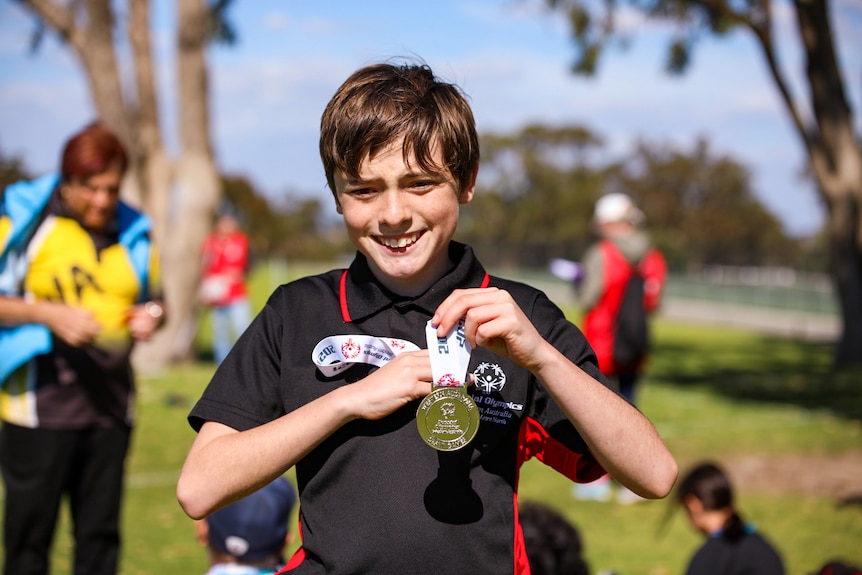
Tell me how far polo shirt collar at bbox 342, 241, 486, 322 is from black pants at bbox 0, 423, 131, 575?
236 centimetres

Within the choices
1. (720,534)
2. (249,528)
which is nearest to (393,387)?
(249,528)

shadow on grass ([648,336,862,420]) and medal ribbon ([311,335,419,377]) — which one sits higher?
medal ribbon ([311,335,419,377])

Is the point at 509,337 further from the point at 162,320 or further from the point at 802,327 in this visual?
the point at 802,327

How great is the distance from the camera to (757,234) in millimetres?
65250

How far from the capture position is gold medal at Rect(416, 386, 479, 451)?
1.65 metres

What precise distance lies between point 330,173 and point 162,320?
8.05ft

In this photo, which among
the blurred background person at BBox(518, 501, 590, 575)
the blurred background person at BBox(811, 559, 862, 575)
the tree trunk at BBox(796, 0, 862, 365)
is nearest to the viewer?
the blurred background person at BBox(811, 559, 862, 575)

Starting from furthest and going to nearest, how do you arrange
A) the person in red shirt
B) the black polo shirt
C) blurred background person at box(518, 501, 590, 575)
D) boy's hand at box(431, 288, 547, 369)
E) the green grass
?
the person in red shirt < the green grass < blurred background person at box(518, 501, 590, 575) < the black polo shirt < boy's hand at box(431, 288, 547, 369)

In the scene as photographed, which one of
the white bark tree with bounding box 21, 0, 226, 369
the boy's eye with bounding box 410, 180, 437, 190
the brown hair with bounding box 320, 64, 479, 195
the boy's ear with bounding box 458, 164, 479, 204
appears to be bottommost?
the white bark tree with bounding box 21, 0, 226, 369

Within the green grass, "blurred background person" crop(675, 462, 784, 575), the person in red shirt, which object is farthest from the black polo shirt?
the person in red shirt

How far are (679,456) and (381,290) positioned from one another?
280 inches

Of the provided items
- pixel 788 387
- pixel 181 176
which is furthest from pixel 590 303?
pixel 181 176

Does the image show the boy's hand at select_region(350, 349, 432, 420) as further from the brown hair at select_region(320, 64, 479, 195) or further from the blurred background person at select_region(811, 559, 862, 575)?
the blurred background person at select_region(811, 559, 862, 575)

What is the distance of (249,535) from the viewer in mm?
3041
